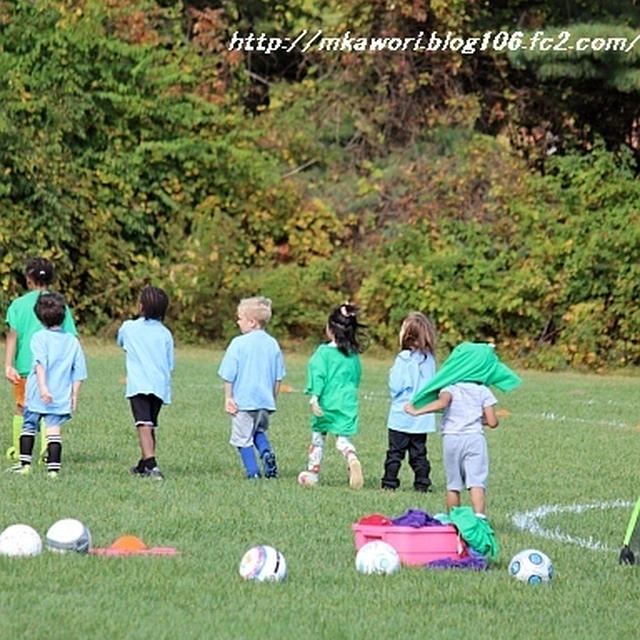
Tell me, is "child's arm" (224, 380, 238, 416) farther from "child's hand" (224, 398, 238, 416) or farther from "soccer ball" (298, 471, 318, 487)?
"soccer ball" (298, 471, 318, 487)

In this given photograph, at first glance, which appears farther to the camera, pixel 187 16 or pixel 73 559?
pixel 187 16

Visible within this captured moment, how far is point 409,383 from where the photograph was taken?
11914mm

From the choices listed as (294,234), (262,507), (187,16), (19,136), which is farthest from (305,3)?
(262,507)

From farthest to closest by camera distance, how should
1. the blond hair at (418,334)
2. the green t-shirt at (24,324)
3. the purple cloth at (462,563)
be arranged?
1. the green t-shirt at (24,324)
2. the blond hair at (418,334)
3. the purple cloth at (462,563)

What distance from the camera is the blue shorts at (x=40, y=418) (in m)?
11.6

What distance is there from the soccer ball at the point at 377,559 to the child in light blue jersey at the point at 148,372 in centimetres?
386

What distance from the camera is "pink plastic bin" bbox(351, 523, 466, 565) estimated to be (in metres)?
8.48

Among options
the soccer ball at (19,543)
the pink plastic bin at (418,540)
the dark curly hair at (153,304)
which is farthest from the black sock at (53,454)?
the pink plastic bin at (418,540)

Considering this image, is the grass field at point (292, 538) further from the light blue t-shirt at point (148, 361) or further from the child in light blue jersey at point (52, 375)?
the light blue t-shirt at point (148, 361)

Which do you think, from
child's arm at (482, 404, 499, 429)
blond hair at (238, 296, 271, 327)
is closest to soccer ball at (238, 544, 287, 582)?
child's arm at (482, 404, 499, 429)

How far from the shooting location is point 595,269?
92.2 feet

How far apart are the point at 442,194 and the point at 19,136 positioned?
752cm

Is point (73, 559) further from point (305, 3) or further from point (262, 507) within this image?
point (305, 3)

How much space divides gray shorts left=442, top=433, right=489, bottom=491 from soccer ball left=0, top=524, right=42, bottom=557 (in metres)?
2.57
